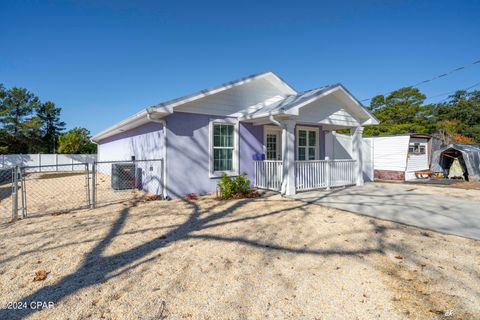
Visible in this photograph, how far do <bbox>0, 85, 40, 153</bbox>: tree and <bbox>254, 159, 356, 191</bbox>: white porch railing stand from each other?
35.1 meters

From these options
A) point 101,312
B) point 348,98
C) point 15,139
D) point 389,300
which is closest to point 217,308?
point 101,312

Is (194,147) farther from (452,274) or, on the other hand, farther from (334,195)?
(452,274)

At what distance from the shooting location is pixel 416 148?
50.6ft

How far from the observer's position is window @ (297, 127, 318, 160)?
1057 cm

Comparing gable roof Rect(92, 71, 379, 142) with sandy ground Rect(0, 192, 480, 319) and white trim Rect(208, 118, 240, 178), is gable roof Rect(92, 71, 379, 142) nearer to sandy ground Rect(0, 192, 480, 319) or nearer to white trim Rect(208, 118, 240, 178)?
white trim Rect(208, 118, 240, 178)

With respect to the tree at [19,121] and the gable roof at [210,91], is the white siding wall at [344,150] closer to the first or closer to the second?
the gable roof at [210,91]

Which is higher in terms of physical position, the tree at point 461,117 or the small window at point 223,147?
the tree at point 461,117

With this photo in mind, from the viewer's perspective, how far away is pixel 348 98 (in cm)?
905

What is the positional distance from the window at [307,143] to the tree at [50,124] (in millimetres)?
38896

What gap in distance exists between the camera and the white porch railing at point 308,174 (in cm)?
845

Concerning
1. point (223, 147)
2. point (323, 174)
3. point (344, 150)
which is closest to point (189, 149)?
point (223, 147)

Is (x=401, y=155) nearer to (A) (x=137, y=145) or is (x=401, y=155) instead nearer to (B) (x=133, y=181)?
(A) (x=137, y=145)

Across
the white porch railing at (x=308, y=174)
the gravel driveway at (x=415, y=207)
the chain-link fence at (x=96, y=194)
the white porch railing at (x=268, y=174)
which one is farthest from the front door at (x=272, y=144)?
the chain-link fence at (x=96, y=194)

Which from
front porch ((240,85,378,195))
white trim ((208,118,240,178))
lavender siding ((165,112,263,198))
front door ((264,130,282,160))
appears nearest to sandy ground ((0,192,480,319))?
lavender siding ((165,112,263,198))
